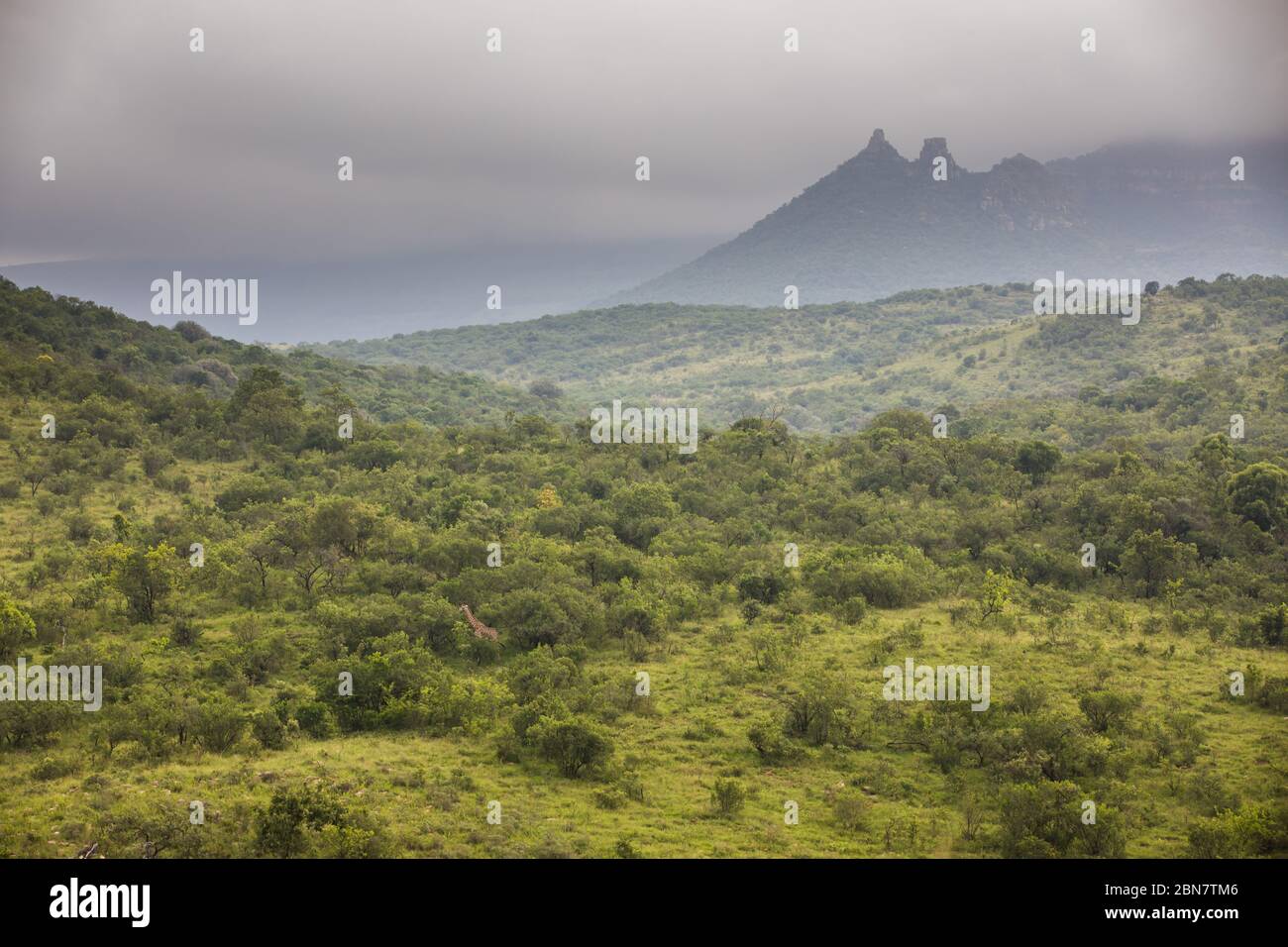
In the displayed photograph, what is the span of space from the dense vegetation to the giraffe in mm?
366

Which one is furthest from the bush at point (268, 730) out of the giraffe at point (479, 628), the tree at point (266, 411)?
the tree at point (266, 411)

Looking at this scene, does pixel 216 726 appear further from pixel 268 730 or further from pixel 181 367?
pixel 181 367

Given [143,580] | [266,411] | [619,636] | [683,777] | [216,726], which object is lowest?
[683,777]

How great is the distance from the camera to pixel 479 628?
82.0ft

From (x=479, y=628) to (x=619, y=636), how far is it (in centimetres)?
381

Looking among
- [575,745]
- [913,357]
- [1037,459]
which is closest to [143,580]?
[575,745]

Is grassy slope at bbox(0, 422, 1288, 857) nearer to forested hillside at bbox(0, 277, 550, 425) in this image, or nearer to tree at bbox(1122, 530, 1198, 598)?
tree at bbox(1122, 530, 1198, 598)

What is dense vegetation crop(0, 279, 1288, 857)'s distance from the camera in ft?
51.5

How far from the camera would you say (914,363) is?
116375 millimetres

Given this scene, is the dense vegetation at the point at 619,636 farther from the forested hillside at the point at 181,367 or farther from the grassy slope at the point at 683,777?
the forested hillside at the point at 181,367

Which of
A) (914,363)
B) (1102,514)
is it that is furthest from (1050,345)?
(1102,514)

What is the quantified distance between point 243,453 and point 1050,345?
84192mm

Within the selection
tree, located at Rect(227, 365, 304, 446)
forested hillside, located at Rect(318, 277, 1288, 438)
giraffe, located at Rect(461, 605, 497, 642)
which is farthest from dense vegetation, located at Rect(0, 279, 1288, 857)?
forested hillside, located at Rect(318, 277, 1288, 438)
